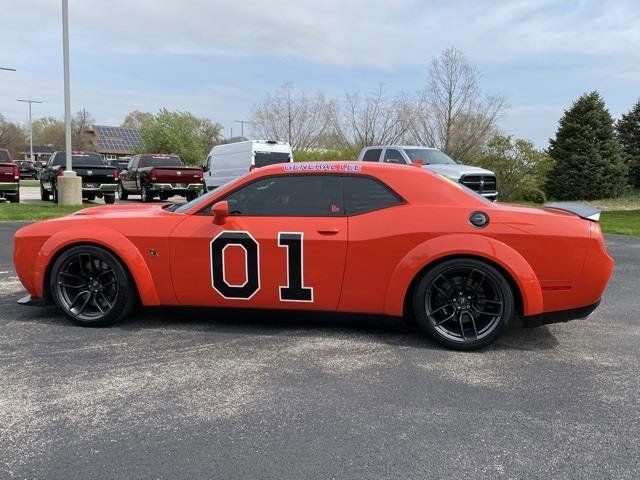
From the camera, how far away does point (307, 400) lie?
3.32m

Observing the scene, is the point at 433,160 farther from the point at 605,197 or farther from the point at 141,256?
the point at 605,197

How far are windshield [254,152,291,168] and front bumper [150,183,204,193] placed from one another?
2.89 metres

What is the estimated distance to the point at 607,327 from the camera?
16.2 feet

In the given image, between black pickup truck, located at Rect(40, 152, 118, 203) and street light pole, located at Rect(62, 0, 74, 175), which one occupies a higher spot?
street light pole, located at Rect(62, 0, 74, 175)

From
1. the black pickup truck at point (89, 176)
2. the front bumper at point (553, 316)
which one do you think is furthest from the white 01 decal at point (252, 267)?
the black pickup truck at point (89, 176)

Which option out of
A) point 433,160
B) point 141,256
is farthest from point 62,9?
point 141,256

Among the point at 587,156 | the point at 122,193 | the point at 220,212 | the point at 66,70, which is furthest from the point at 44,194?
the point at 587,156

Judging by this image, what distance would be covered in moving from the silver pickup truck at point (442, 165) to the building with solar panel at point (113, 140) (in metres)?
84.4

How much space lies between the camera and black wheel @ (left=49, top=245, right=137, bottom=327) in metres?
4.66

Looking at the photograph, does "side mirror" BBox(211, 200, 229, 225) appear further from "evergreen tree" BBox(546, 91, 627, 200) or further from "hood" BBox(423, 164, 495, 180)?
"evergreen tree" BBox(546, 91, 627, 200)

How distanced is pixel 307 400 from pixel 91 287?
2453mm

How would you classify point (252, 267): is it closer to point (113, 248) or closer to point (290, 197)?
point (290, 197)

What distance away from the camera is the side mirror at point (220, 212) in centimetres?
441

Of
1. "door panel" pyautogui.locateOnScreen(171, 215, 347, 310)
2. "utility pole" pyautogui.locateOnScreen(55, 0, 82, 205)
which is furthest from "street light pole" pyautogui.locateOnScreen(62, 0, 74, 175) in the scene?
"door panel" pyautogui.locateOnScreen(171, 215, 347, 310)
